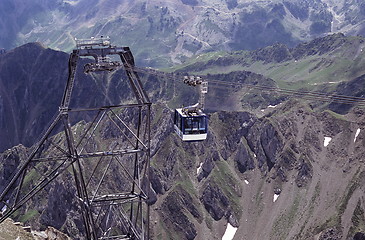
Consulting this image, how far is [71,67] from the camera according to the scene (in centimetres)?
6372

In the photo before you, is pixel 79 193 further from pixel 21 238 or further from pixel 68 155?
pixel 21 238

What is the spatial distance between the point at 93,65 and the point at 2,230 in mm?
27297

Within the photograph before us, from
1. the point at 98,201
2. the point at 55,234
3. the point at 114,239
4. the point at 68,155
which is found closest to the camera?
the point at 68,155

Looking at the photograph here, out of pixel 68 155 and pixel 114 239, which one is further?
pixel 114 239

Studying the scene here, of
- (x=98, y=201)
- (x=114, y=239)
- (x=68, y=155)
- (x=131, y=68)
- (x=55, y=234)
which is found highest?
(x=131, y=68)

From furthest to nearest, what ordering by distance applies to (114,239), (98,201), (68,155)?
(114,239) < (98,201) < (68,155)

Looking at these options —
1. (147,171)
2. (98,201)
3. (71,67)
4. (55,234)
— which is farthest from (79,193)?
(55,234)

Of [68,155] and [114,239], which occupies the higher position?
[68,155]

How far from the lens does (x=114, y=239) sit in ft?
246

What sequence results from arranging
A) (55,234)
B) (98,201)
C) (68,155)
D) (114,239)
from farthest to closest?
(55,234), (114,239), (98,201), (68,155)

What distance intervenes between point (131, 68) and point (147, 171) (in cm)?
1500

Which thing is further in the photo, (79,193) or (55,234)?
(55,234)

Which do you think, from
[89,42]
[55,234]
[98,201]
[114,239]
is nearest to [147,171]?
[98,201]

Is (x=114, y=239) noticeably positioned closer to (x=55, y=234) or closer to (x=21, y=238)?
(x=21, y=238)
